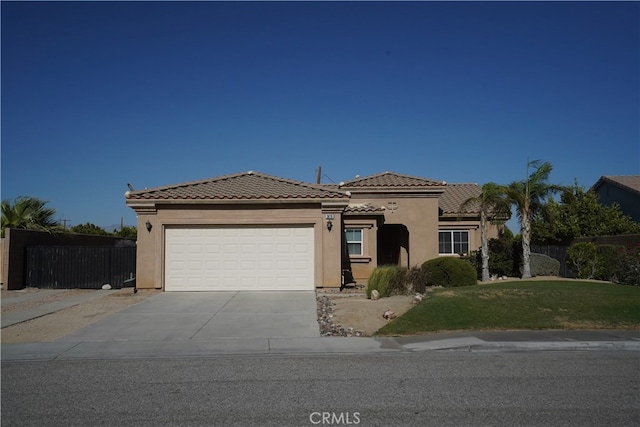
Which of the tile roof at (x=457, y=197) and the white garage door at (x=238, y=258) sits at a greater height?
the tile roof at (x=457, y=197)

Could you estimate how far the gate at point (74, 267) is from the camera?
846 inches

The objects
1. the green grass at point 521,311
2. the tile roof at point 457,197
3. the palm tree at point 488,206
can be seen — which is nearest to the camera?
the green grass at point 521,311

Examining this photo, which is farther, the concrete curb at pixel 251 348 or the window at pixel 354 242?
the window at pixel 354 242

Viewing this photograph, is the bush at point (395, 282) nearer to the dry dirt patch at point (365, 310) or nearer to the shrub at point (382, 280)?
the shrub at point (382, 280)

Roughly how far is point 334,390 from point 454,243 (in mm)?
22200

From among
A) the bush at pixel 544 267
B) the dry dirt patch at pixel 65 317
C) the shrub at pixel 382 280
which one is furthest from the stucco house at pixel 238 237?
the bush at pixel 544 267

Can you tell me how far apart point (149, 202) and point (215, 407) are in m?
13.6

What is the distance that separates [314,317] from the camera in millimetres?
13820

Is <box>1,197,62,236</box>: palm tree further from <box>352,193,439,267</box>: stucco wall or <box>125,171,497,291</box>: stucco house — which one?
<box>352,193,439,267</box>: stucco wall

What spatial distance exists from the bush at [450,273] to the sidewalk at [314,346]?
8.08 metres

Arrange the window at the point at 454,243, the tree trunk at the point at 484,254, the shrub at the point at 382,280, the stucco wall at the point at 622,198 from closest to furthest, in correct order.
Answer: the shrub at the point at 382,280 → the tree trunk at the point at 484,254 → the window at the point at 454,243 → the stucco wall at the point at 622,198

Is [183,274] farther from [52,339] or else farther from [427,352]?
[427,352]

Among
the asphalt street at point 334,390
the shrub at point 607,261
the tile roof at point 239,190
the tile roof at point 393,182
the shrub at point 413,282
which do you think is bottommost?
the asphalt street at point 334,390

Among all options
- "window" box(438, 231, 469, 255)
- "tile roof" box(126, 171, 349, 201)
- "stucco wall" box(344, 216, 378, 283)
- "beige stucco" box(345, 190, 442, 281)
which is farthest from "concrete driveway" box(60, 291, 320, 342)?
"window" box(438, 231, 469, 255)
